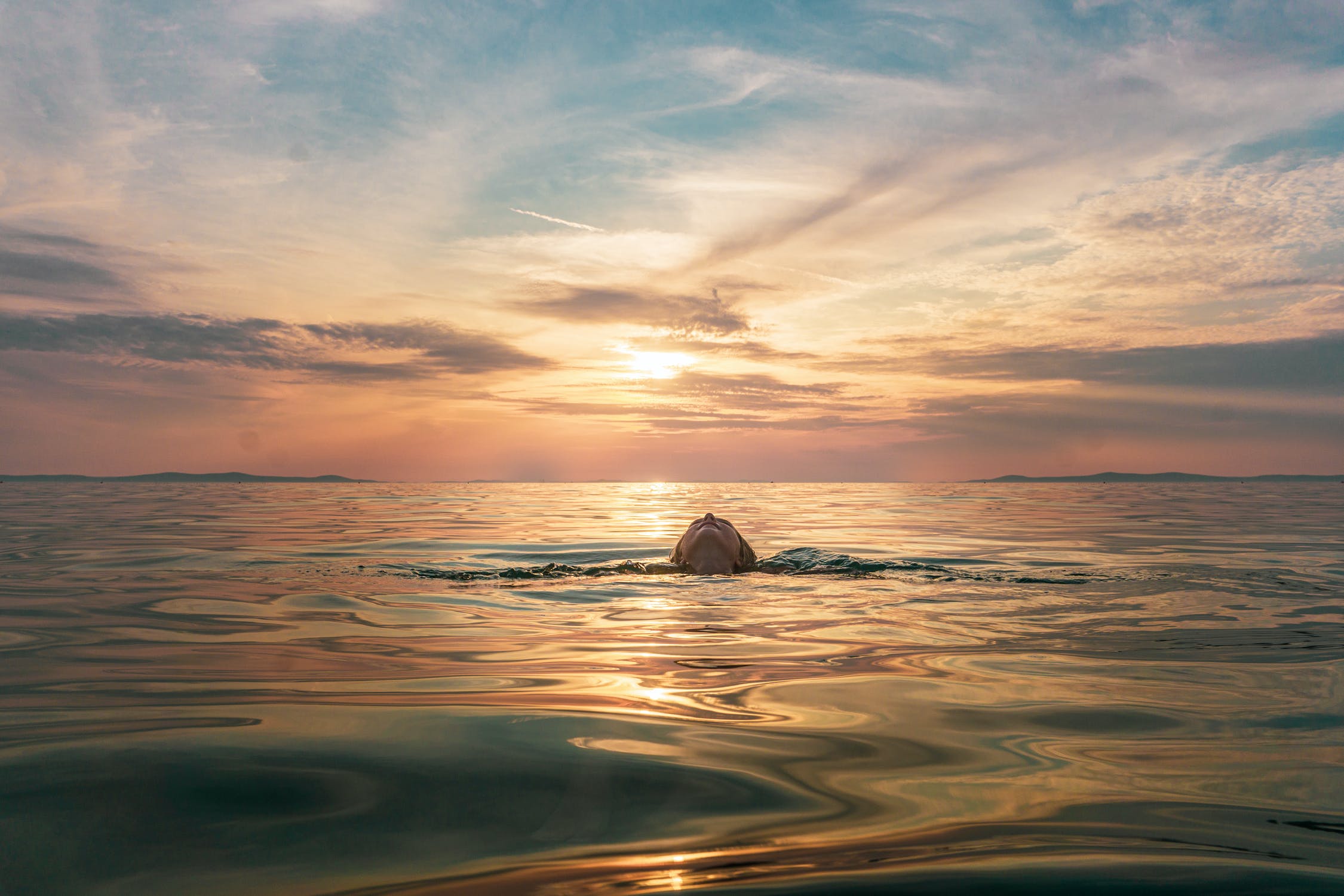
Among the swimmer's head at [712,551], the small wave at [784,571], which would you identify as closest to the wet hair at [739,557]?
the swimmer's head at [712,551]

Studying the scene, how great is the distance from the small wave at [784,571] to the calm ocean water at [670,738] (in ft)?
3.42

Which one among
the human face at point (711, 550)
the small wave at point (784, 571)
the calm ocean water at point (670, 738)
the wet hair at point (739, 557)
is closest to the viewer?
the calm ocean water at point (670, 738)

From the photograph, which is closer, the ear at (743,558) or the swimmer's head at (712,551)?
the swimmer's head at (712,551)

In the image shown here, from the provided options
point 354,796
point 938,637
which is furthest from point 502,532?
point 354,796

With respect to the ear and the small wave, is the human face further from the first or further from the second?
the small wave

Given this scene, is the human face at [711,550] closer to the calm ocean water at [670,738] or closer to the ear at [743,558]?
the ear at [743,558]

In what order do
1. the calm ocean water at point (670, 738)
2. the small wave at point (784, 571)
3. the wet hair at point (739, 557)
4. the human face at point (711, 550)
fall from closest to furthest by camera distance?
1. the calm ocean water at point (670, 738)
2. the small wave at point (784, 571)
3. the human face at point (711, 550)
4. the wet hair at point (739, 557)

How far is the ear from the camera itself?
12727 millimetres

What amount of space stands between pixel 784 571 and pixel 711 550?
162 centimetres

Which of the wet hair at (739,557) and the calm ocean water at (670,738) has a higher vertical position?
the wet hair at (739,557)

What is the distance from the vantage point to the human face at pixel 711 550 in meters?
12.4

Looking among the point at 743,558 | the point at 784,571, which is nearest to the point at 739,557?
the point at 743,558

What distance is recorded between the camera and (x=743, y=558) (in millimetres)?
13016


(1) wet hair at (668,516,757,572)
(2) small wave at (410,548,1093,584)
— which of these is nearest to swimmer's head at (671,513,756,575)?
(1) wet hair at (668,516,757,572)
